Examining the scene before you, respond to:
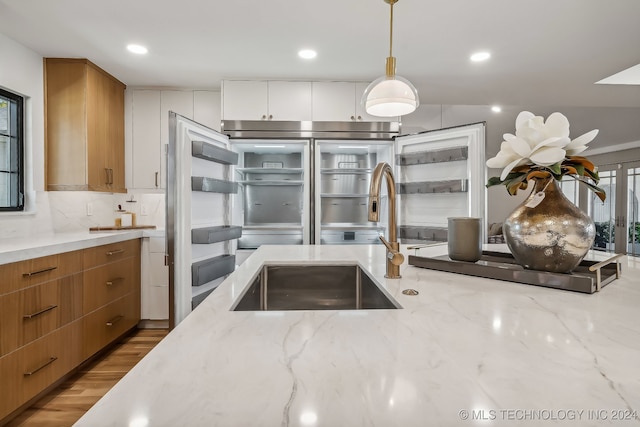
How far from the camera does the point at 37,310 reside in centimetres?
191

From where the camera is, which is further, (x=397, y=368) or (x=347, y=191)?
(x=347, y=191)

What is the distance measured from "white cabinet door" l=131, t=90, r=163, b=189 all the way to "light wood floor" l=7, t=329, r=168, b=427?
146 cm

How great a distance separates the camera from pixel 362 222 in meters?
3.63

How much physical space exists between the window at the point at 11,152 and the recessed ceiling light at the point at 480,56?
11.2 feet

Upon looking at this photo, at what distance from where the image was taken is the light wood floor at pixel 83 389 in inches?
72.1

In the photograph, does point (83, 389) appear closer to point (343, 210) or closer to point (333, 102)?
point (343, 210)

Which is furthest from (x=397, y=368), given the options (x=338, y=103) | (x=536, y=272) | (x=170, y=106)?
(x=170, y=106)

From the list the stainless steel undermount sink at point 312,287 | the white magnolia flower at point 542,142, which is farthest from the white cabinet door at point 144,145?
the white magnolia flower at point 542,142

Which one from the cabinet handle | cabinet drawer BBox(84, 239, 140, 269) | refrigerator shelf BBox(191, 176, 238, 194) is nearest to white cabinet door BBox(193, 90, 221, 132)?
refrigerator shelf BBox(191, 176, 238, 194)

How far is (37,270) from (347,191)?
258 centimetres

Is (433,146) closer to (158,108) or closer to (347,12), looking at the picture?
(347,12)

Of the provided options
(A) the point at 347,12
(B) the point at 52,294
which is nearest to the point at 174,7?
(A) the point at 347,12

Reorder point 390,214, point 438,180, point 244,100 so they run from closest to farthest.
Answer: point 390,214 < point 438,180 < point 244,100

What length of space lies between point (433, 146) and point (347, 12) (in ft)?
4.48
